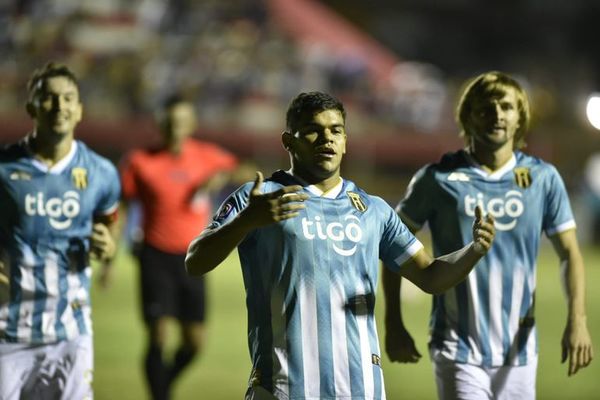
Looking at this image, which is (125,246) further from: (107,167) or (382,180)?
(107,167)

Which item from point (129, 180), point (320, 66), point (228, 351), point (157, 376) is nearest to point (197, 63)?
point (320, 66)

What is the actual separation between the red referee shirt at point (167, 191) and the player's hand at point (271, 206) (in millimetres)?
4507

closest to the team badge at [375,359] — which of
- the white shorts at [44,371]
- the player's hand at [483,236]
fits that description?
the player's hand at [483,236]

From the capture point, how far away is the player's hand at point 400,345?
4.68 meters

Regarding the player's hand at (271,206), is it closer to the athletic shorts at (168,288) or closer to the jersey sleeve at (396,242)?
the jersey sleeve at (396,242)

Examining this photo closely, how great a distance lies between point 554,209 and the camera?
4.90 meters

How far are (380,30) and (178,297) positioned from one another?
27956 millimetres

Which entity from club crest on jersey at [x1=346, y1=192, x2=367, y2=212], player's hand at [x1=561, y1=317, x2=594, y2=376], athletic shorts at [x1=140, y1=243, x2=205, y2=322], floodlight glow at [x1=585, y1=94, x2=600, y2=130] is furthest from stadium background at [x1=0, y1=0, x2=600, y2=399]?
club crest on jersey at [x1=346, y1=192, x2=367, y2=212]

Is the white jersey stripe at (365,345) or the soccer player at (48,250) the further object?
the soccer player at (48,250)

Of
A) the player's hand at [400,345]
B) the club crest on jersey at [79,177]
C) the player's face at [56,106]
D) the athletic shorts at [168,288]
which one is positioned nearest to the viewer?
the player's hand at [400,345]

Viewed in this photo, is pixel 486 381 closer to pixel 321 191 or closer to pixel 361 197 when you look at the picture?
pixel 361 197

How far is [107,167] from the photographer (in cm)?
532

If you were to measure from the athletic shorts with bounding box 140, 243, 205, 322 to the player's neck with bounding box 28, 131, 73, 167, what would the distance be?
2.68m

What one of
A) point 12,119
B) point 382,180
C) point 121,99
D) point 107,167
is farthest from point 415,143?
point 107,167
